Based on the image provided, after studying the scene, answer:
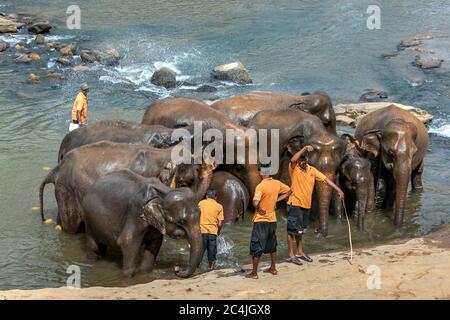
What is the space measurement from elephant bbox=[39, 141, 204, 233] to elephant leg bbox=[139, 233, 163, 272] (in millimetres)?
1235

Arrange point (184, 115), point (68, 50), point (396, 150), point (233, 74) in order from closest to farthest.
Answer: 1. point (396, 150)
2. point (184, 115)
3. point (233, 74)
4. point (68, 50)

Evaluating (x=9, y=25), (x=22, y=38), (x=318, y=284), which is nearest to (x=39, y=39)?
(x=22, y=38)

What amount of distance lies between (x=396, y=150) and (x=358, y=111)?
6528mm

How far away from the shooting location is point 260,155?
12500mm

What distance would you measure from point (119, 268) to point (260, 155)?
3244 millimetres

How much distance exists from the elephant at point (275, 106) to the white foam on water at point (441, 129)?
12.2 feet

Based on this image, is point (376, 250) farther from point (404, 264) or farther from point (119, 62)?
point (119, 62)

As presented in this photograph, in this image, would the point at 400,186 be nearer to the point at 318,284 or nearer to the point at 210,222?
the point at 210,222

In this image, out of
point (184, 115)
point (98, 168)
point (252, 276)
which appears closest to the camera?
point (252, 276)

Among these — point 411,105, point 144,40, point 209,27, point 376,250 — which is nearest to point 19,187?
point 376,250

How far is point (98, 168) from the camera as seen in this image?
11109 mm

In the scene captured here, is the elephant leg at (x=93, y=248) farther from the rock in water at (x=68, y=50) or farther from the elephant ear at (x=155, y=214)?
the rock in water at (x=68, y=50)

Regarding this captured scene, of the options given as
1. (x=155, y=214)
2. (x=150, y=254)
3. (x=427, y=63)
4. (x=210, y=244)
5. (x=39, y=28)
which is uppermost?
(x=39, y=28)

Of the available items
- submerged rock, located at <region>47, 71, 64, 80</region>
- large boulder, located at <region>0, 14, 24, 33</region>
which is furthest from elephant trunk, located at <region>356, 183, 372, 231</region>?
large boulder, located at <region>0, 14, 24, 33</region>
